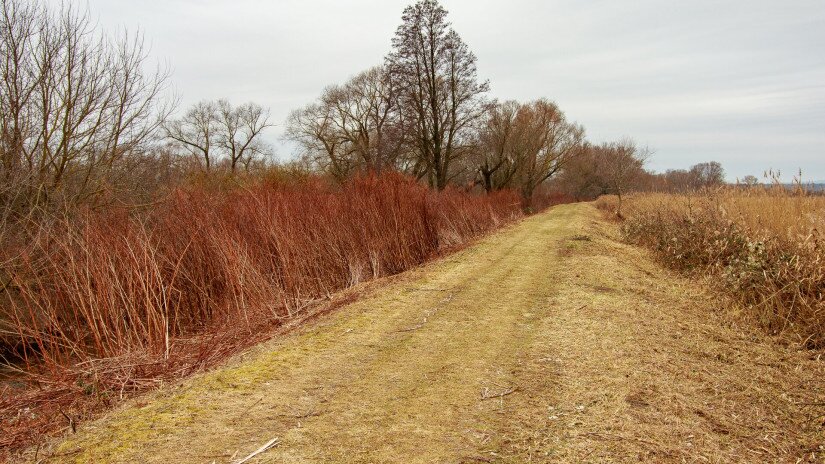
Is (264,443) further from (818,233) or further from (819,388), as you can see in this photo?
(818,233)

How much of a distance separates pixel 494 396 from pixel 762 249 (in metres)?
4.85

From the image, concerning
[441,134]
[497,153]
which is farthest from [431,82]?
[497,153]

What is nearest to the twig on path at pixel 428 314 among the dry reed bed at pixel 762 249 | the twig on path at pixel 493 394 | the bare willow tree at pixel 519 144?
the twig on path at pixel 493 394

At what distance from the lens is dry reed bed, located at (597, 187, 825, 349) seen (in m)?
4.93

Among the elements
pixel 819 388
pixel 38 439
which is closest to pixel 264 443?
pixel 38 439

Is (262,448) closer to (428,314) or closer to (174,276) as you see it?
(174,276)

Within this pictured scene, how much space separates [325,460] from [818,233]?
5948mm

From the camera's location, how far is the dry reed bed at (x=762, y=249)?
493cm

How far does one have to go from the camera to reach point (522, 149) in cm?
3506

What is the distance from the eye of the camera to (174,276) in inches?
184

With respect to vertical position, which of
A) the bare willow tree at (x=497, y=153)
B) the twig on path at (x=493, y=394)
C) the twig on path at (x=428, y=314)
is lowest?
the twig on path at (x=493, y=394)

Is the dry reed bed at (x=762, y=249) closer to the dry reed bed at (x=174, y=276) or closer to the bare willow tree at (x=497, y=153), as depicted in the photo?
the dry reed bed at (x=174, y=276)

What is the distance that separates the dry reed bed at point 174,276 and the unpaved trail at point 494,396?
71 cm

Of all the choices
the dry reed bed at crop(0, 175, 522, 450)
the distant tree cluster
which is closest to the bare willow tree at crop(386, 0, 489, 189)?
the distant tree cluster
